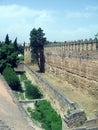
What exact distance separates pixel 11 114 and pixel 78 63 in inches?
422

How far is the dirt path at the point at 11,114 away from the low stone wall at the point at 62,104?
1.42 metres

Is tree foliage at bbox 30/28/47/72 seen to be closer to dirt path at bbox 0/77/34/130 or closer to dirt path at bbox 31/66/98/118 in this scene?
dirt path at bbox 31/66/98/118

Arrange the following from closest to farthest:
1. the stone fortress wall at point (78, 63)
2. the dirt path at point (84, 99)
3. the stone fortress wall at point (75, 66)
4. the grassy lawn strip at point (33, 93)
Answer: the dirt path at point (84, 99), the stone fortress wall at point (75, 66), the stone fortress wall at point (78, 63), the grassy lawn strip at point (33, 93)

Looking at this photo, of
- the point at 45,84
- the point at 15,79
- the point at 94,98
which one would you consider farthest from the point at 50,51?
the point at 94,98

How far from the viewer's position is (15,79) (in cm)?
2370

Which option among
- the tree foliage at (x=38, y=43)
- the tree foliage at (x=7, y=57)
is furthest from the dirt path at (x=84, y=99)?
the tree foliage at (x=38, y=43)

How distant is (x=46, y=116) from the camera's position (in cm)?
1543

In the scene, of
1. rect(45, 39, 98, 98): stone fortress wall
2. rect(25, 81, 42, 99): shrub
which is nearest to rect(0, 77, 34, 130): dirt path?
rect(25, 81, 42, 99): shrub

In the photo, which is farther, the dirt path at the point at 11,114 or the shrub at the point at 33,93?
the shrub at the point at 33,93

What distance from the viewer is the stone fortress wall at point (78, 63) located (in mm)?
19328

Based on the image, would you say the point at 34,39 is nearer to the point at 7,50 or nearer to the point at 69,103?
the point at 7,50

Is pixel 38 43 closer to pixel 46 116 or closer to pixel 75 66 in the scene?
pixel 75 66

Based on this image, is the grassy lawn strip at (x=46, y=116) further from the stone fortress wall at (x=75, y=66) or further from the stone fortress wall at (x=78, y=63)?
the stone fortress wall at (x=78, y=63)

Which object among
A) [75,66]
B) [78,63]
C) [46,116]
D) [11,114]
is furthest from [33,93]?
[11,114]
